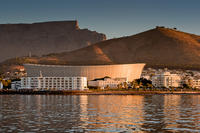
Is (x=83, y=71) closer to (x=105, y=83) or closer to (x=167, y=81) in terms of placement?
(x=105, y=83)

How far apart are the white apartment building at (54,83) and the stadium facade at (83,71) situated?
14.5 meters

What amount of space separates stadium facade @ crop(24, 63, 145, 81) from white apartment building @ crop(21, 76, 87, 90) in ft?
47.6

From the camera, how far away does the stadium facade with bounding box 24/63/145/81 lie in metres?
180

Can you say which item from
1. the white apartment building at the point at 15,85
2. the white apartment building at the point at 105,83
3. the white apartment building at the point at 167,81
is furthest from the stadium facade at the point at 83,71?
the white apartment building at the point at 167,81

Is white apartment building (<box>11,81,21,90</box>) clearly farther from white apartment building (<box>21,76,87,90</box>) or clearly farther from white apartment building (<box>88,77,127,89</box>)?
white apartment building (<box>88,77,127,89</box>)

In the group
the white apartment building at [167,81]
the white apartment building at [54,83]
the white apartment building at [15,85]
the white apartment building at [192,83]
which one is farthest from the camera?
the white apartment building at [167,81]

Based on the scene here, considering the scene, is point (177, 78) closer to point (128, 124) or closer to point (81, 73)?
point (81, 73)

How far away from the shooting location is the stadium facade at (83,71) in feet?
589

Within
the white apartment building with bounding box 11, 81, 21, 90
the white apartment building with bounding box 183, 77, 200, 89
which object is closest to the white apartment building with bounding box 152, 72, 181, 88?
the white apartment building with bounding box 183, 77, 200, 89

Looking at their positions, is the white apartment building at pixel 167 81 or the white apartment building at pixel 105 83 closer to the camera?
the white apartment building at pixel 105 83

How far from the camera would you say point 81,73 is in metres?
182

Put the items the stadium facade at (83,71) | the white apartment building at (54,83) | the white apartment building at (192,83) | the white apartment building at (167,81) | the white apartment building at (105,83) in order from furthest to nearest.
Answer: the white apartment building at (167,81) → the white apartment building at (192,83) → the stadium facade at (83,71) → the white apartment building at (105,83) → the white apartment building at (54,83)

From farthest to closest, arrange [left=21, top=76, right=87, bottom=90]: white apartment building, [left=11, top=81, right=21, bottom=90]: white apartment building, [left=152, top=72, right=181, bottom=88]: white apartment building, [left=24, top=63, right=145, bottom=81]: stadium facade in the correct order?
[left=152, top=72, right=181, bottom=88]: white apartment building, [left=24, top=63, right=145, bottom=81]: stadium facade, [left=11, top=81, right=21, bottom=90]: white apartment building, [left=21, top=76, right=87, bottom=90]: white apartment building

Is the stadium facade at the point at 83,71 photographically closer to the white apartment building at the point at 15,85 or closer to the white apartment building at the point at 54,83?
the white apartment building at the point at 15,85
